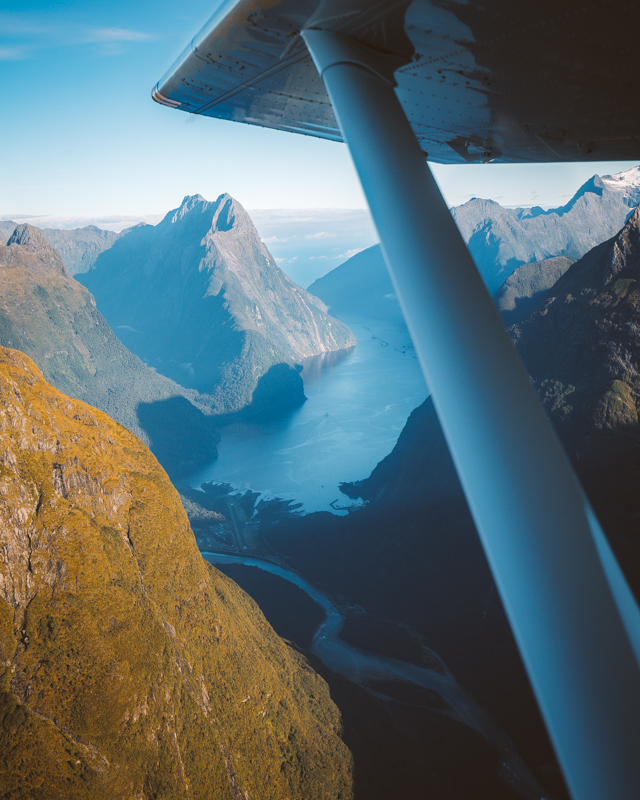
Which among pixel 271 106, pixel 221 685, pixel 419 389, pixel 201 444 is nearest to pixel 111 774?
pixel 221 685

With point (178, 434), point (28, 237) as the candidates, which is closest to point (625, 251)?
point (178, 434)

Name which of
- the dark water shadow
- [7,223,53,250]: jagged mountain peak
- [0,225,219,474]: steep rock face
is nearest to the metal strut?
the dark water shadow

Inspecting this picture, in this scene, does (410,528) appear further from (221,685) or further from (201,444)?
(201,444)

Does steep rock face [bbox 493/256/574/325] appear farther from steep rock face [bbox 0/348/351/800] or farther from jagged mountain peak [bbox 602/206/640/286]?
steep rock face [bbox 0/348/351/800]

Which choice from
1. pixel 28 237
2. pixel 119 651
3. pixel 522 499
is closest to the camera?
pixel 522 499

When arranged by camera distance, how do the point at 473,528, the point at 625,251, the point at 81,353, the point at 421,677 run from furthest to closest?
the point at 81,353, the point at 625,251, the point at 473,528, the point at 421,677

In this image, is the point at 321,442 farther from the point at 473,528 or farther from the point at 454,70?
the point at 454,70

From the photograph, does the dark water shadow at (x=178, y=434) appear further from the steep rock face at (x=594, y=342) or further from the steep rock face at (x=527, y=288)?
the steep rock face at (x=527, y=288)

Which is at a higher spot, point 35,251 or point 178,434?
point 35,251
